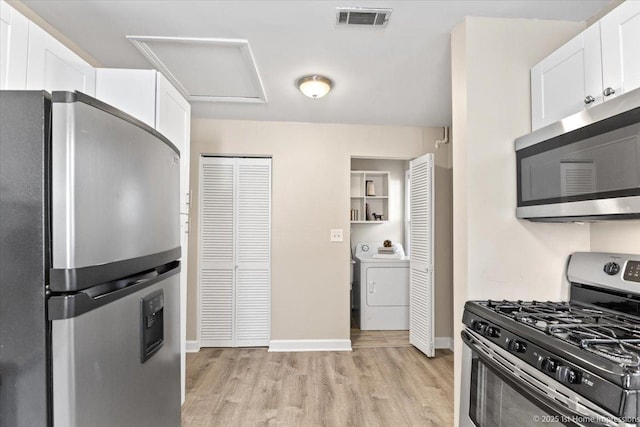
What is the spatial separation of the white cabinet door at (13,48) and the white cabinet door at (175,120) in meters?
0.63

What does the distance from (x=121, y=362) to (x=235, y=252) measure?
268 cm

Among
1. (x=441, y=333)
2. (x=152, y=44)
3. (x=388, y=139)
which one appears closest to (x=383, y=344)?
(x=441, y=333)

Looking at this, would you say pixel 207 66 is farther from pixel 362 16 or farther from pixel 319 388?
pixel 319 388

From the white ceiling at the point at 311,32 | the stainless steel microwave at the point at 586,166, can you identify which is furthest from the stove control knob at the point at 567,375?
the white ceiling at the point at 311,32

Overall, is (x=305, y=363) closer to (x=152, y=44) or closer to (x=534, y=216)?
(x=534, y=216)

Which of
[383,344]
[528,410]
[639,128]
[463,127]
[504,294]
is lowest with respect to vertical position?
[383,344]

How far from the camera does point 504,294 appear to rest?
169 centimetres

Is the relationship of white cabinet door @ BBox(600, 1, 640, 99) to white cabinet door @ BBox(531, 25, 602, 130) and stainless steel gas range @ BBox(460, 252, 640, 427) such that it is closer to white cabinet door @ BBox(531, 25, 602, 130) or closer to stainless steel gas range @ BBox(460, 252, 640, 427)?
white cabinet door @ BBox(531, 25, 602, 130)

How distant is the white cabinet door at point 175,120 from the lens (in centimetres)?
179

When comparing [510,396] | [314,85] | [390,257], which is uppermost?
[314,85]

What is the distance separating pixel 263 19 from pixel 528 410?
79.4 inches

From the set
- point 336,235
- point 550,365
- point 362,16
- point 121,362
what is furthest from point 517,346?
point 336,235

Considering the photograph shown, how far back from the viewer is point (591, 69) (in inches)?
54.6

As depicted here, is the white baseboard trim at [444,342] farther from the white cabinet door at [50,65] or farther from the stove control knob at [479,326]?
the white cabinet door at [50,65]
